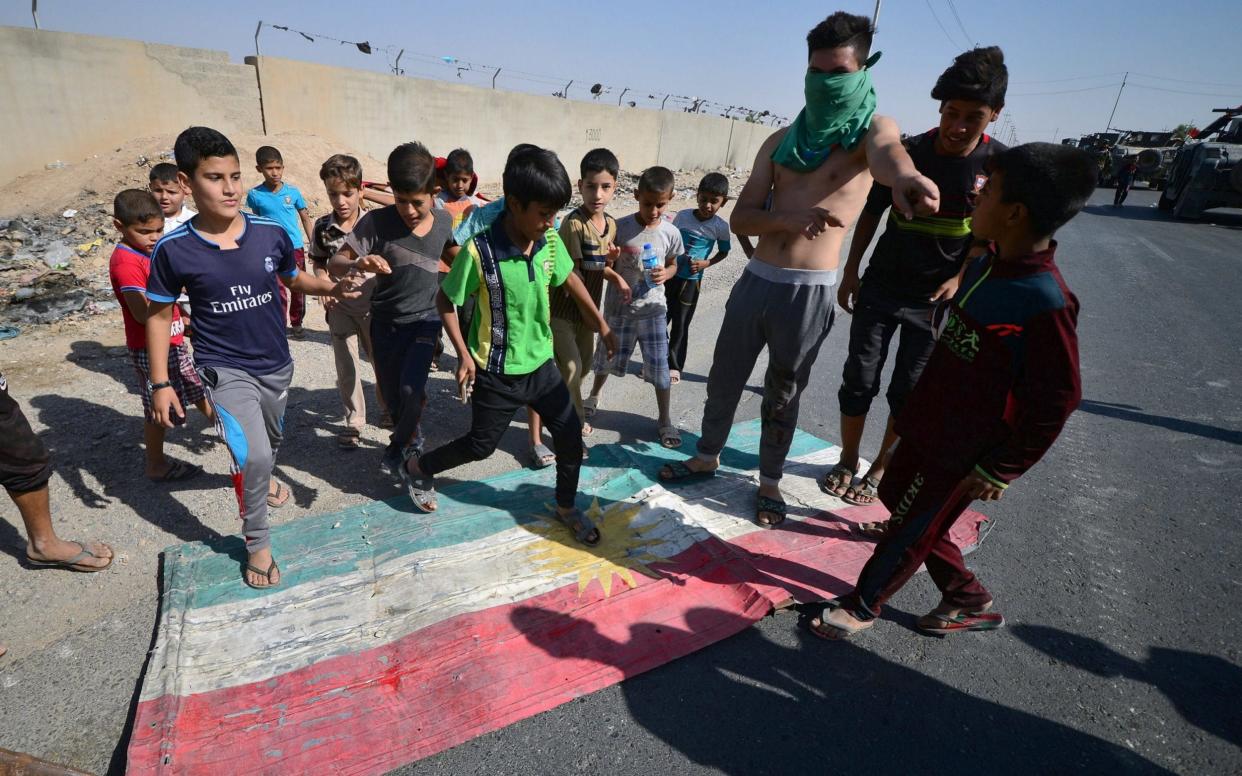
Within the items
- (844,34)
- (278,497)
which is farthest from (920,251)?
(278,497)

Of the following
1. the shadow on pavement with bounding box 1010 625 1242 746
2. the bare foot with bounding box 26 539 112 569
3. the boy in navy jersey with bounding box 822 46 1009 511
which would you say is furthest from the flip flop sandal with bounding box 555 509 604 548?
the bare foot with bounding box 26 539 112 569

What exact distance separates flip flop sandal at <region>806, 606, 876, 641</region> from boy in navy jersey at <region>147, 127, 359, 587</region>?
87.7 inches

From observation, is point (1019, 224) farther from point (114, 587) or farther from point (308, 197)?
point (308, 197)

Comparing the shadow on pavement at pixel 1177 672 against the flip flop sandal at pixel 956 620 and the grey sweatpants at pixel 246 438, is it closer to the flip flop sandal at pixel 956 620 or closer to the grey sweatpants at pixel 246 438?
the flip flop sandal at pixel 956 620

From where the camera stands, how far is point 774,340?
290 centimetres

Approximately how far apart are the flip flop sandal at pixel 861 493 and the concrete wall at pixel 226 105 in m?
13.7

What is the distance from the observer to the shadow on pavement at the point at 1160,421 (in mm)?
4367

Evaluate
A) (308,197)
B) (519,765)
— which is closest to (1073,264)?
(519,765)

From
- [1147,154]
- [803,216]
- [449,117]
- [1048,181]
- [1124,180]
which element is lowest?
[803,216]

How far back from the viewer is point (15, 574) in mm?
2531

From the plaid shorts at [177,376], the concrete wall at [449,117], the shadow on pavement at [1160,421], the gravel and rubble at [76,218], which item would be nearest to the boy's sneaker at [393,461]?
Answer: the plaid shorts at [177,376]

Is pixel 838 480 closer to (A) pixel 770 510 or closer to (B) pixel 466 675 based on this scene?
(A) pixel 770 510

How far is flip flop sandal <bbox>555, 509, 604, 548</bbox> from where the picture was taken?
2.85 meters

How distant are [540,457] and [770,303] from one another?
160 cm
